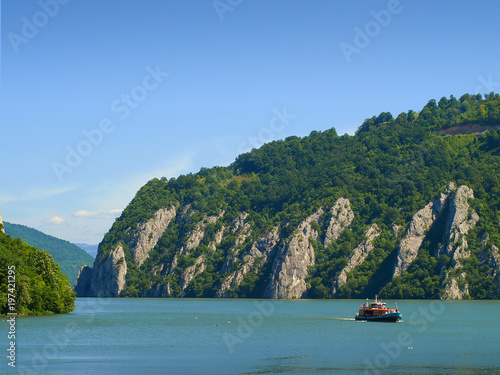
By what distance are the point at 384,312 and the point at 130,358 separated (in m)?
53.2

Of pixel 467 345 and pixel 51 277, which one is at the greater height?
pixel 51 277

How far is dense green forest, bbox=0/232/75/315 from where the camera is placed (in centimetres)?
9014

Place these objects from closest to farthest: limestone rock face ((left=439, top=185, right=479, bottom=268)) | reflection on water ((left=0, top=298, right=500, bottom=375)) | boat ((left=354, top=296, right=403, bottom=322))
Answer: reflection on water ((left=0, top=298, right=500, bottom=375)) < boat ((left=354, top=296, right=403, bottom=322)) < limestone rock face ((left=439, top=185, right=479, bottom=268))

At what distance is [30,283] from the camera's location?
316ft

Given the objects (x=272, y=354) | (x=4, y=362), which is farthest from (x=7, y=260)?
(x=272, y=354)

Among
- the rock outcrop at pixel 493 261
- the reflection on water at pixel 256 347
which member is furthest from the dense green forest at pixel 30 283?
the rock outcrop at pixel 493 261

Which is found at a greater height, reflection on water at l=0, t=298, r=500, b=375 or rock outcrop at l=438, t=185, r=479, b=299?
rock outcrop at l=438, t=185, r=479, b=299

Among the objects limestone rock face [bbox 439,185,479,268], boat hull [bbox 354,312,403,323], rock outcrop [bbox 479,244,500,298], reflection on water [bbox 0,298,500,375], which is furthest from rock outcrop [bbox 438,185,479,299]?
boat hull [bbox 354,312,403,323]

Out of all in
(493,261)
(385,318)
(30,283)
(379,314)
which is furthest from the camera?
(493,261)

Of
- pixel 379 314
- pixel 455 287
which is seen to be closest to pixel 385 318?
pixel 379 314

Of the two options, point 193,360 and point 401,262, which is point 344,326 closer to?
point 193,360

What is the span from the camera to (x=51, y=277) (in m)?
102

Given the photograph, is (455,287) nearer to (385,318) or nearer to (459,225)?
(459,225)

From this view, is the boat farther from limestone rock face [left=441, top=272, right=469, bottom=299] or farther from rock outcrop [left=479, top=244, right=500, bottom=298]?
rock outcrop [left=479, top=244, right=500, bottom=298]
